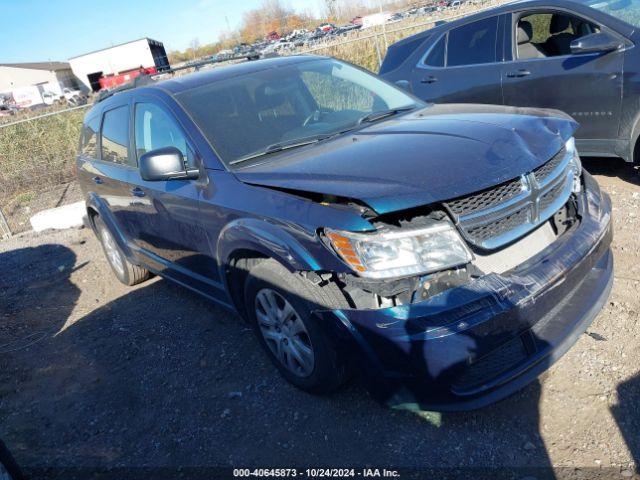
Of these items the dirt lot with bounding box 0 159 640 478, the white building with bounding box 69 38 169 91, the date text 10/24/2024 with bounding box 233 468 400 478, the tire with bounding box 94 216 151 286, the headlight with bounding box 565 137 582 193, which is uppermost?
the white building with bounding box 69 38 169 91

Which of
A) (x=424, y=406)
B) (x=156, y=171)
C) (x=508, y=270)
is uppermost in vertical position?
(x=156, y=171)

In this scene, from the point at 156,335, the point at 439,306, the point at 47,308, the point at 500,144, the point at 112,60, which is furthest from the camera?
the point at 112,60

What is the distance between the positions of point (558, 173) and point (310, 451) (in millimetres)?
1885

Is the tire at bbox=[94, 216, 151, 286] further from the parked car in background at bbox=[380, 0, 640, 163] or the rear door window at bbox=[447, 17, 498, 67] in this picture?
the rear door window at bbox=[447, 17, 498, 67]

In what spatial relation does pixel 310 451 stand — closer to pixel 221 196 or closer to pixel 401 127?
pixel 221 196

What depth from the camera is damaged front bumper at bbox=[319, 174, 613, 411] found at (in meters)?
2.18

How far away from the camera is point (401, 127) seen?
10.2 ft

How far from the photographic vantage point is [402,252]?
7.41 feet

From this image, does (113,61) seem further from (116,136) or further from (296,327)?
(296,327)

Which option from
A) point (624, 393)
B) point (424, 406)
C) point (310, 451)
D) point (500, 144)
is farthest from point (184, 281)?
point (624, 393)

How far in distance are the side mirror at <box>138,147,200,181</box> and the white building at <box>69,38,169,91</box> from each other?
5509 centimetres

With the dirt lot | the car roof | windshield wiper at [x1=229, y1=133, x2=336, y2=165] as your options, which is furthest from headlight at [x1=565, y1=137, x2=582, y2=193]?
the car roof

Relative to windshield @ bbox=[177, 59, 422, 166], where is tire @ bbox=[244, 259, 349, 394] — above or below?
below

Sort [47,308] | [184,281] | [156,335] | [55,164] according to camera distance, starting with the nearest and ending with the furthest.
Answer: [184,281]
[156,335]
[47,308]
[55,164]
